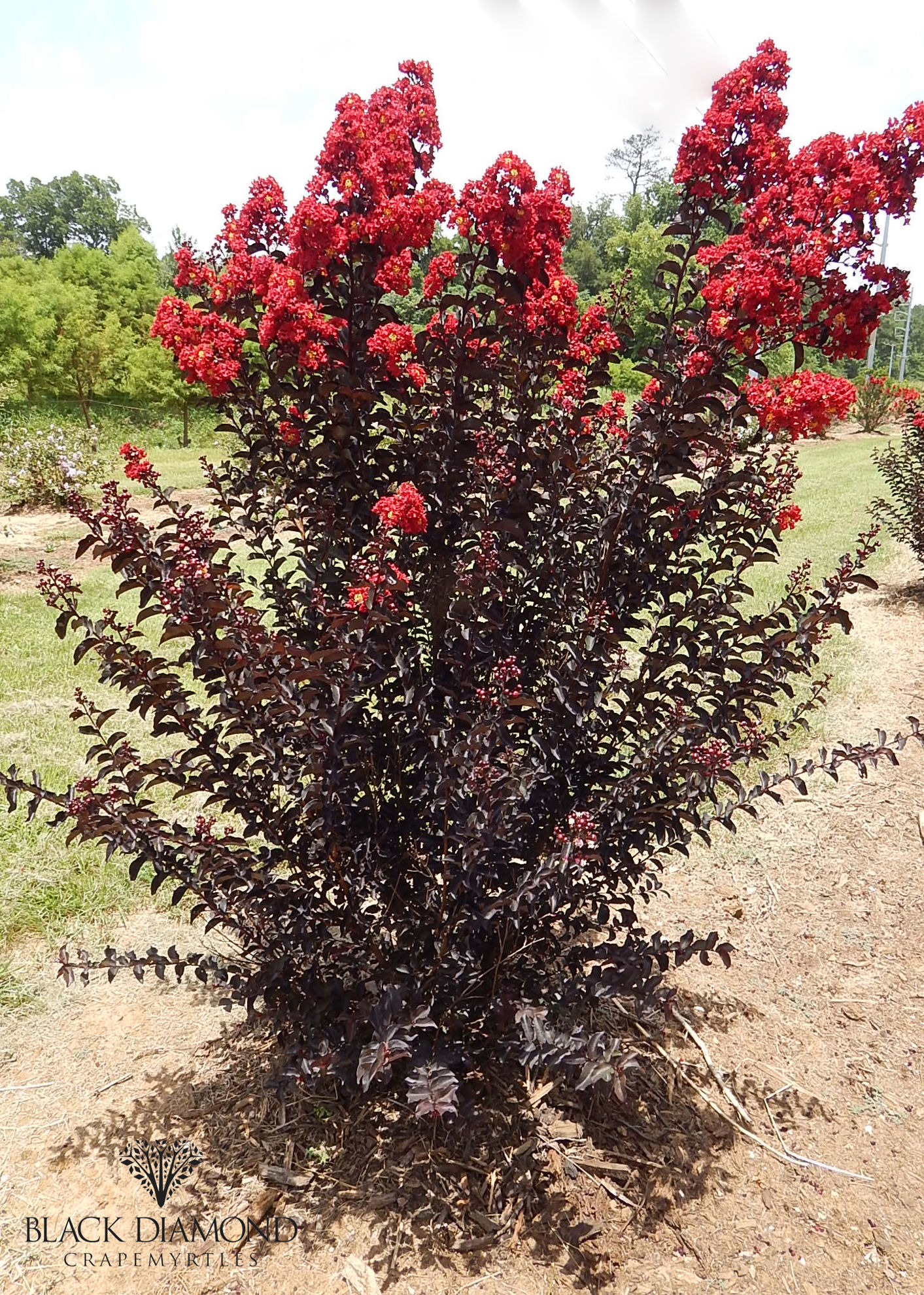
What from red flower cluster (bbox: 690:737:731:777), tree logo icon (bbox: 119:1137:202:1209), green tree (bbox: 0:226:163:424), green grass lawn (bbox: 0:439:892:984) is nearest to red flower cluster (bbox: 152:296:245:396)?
red flower cluster (bbox: 690:737:731:777)

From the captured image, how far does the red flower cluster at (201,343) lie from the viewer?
1829mm

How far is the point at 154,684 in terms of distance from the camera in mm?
1823

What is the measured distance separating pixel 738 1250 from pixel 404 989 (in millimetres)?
1063

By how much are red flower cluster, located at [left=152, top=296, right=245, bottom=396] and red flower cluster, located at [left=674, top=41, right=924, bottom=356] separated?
108cm

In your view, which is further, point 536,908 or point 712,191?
point 536,908

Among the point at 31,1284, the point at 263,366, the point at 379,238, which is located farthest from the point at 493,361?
the point at 31,1284

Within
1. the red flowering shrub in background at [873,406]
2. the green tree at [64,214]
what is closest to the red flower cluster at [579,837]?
the red flowering shrub in background at [873,406]

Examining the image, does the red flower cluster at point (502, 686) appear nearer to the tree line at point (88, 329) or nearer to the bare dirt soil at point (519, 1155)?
the bare dirt soil at point (519, 1155)

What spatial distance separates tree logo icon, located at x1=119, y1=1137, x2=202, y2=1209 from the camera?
2.12m

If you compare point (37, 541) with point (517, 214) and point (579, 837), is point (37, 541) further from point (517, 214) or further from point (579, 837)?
point (579, 837)

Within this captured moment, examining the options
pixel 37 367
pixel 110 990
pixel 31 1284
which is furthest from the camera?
pixel 37 367

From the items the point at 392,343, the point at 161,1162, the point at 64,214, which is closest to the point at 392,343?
the point at 392,343

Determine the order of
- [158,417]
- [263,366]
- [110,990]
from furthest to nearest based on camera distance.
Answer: [158,417]
[110,990]
[263,366]

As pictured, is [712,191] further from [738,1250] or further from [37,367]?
[37,367]
